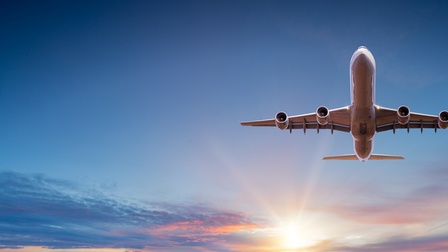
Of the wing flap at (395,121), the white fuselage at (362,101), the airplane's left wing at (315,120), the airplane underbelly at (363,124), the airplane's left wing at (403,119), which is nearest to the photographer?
the white fuselage at (362,101)

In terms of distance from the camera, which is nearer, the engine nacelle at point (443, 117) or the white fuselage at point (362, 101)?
the white fuselage at point (362, 101)

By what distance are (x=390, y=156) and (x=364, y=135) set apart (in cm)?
983

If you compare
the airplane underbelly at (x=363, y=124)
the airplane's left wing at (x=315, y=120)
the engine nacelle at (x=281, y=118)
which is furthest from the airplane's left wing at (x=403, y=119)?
the engine nacelle at (x=281, y=118)

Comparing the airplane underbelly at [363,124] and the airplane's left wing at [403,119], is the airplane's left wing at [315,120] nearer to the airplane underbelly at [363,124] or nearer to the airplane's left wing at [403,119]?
the airplane underbelly at [363,124]

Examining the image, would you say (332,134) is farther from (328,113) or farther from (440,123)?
(440,123)

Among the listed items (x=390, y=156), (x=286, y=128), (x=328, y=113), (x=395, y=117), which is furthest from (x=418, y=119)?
(x=286, y=128)

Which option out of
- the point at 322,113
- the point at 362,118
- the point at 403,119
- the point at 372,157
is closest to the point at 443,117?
the point at 403,119

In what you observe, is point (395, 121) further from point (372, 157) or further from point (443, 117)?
point (372, 157)

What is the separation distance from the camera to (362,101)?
41.9 metres

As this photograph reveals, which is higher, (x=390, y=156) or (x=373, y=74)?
(x=373, y=74)

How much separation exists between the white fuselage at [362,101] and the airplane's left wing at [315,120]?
2635 mm

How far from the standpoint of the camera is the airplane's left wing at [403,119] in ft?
146

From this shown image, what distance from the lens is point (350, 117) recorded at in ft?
156

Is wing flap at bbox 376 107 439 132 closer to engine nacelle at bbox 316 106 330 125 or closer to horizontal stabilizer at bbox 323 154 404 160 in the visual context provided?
horizontal stabilizer at bbox 323 154 404 160
